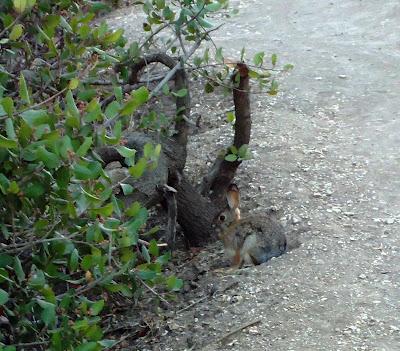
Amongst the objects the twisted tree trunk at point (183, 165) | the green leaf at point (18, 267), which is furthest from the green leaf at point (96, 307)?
the twisted tree trunk at point (183, 165)

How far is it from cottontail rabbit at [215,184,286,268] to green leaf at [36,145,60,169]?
264 cm

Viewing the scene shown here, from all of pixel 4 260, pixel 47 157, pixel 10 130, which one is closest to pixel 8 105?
pixel 10 130

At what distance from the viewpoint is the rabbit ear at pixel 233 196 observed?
5.96m

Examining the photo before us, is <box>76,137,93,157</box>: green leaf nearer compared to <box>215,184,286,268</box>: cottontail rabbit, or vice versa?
<box>76,137,93,157</box>: green leaf

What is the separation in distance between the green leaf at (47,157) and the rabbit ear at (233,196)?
9.84 feet

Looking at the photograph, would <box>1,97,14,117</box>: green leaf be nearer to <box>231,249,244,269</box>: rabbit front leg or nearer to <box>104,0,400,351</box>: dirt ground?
<box>104,0,400,351</box>: dirt ground

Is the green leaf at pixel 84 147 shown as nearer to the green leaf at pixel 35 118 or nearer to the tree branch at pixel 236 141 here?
the green leaf at pixel 35 118

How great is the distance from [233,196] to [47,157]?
121 inches

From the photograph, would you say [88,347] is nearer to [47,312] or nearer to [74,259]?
[47,312]

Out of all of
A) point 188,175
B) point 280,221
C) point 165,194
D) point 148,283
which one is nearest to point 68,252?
point 148,283

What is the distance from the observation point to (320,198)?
5.92 metres

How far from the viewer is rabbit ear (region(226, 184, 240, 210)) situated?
19.5 feet

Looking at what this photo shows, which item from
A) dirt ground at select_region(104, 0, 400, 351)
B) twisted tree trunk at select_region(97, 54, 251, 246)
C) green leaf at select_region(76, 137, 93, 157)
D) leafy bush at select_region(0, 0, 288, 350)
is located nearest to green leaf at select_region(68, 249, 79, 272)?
leafy bush at select_region(0, 0, 288, 350)

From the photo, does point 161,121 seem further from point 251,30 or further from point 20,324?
point 251,30
